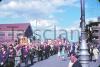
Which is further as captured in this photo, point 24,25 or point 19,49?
point 24,25

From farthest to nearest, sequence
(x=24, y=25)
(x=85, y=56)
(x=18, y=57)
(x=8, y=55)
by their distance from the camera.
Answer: (x=24, y=25), (x=18, y=57), (x=8, y=55), (x=85, y=56)

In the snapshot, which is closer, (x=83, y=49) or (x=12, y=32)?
(x=83, y=49)

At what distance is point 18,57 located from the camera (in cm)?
2534

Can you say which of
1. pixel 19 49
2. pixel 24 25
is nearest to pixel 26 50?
pixel 19 49

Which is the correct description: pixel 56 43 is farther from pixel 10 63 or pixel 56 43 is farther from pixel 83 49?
pixel 83 49

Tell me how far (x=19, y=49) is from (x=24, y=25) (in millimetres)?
100697

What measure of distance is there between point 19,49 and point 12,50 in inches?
84.9

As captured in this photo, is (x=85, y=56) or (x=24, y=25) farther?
Result: (x=24, y=25)

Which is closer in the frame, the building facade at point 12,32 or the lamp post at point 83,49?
the lamp post at point 83,49

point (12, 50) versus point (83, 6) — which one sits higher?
point (83, 6)

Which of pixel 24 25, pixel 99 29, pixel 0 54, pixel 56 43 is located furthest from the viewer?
pixel 24 25

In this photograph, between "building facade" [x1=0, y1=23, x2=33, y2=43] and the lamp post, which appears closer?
the lamp post

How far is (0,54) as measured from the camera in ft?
71.3

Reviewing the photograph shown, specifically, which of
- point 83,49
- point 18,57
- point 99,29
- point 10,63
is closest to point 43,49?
point 18,57
